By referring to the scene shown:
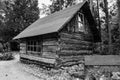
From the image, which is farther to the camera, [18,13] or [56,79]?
[18,13]

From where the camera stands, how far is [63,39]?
337 inches

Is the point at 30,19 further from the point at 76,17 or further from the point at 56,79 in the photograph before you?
the point at 56,79

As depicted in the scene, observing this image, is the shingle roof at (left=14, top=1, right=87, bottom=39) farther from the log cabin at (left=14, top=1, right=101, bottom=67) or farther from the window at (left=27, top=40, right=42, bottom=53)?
the window at (left=27, top=40, right=42, bottom=53)

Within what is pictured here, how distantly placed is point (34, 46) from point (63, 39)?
11.1 feet

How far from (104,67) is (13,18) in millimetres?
27382

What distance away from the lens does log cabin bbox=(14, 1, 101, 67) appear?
8.20 meters

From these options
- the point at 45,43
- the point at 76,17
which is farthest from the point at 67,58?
the point at 76,17

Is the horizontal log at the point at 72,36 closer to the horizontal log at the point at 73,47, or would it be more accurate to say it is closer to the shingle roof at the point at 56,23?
the horizontal log at the point at 73,47

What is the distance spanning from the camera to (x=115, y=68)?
12.6 feet

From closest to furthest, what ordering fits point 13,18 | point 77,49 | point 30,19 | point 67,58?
point 67,58, point 77,49, point 13,18, point 30,19

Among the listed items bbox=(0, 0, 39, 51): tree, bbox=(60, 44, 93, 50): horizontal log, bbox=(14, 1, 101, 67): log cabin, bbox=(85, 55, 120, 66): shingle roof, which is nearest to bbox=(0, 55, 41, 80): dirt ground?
bbox=(14, 1, 101, 67): log cabin

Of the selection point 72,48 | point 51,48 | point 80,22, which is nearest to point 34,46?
point 51,48

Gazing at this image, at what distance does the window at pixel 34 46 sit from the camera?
391 inches

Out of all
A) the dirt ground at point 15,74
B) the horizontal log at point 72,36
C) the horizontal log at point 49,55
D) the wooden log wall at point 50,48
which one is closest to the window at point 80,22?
the horizontal log at point 72,36
